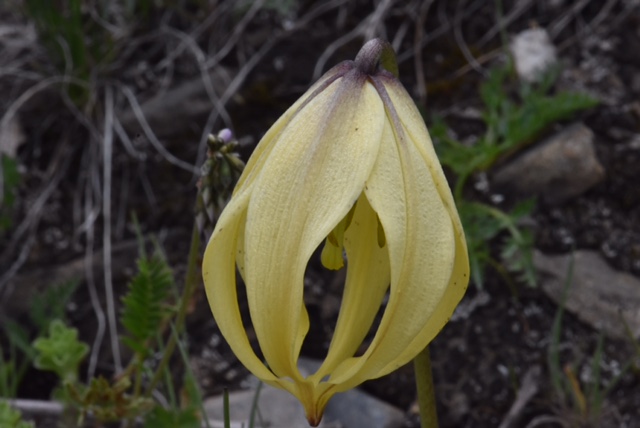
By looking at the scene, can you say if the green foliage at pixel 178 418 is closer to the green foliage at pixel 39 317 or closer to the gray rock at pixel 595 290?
the green foliage at pixel 39 317

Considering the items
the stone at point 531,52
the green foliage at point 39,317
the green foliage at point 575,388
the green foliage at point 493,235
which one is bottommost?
the green foliage at point 575,388

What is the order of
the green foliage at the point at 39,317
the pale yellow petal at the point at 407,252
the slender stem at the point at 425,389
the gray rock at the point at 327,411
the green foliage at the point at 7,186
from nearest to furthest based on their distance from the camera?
1. the pale yellow petal at the point at 407,252
2. the slender stem at the point at 425,389
3. the gray rock at the point at 327,411
4. the green foliage at the point at 39,317
5. the green foliage at the point at 7,186

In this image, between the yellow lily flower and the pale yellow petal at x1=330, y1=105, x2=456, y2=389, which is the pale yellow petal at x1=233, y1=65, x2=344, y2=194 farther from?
the pale yellow petal at x1=330, y1=105, x2=456, y2=389

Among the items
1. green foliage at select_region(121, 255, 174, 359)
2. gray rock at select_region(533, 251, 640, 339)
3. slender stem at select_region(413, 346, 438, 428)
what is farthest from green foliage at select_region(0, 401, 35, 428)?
gray rock at select_region(533, 251, 640, 339)

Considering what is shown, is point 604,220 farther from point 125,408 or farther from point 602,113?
point 125,408

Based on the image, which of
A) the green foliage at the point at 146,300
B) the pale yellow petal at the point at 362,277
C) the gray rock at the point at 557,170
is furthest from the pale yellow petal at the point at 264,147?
the gray rock at the point at 557,170

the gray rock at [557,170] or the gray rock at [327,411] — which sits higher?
the gray rock at [557,170]

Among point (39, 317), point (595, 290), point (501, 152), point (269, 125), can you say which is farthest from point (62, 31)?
point (595, 290)
